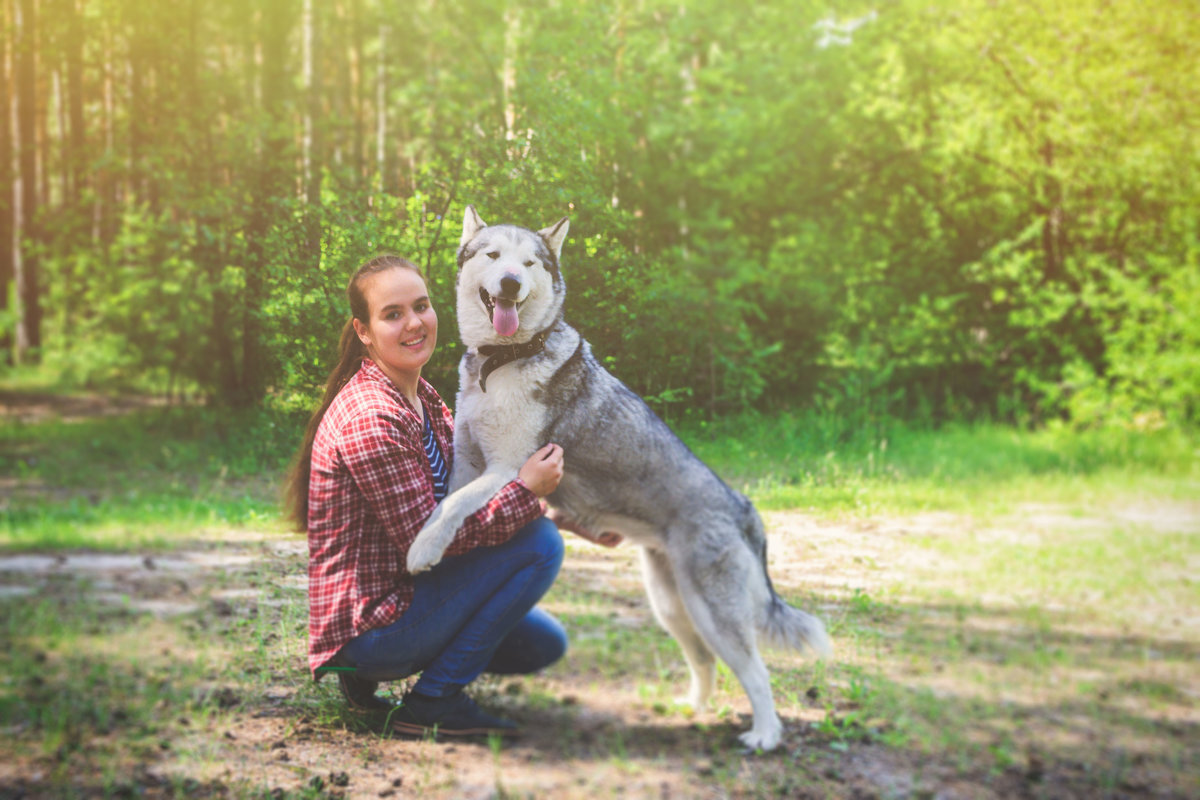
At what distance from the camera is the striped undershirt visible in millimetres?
2467

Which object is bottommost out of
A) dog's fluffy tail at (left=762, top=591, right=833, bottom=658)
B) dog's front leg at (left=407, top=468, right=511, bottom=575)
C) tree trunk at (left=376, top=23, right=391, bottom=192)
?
dog's fluffy tail at (left=762, top=591, right=833, bottom=658)

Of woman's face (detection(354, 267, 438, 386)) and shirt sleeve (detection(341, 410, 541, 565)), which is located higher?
woman's face (detection(354, 267, 438, 386))

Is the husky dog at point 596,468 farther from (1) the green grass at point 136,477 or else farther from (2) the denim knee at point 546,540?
(1) the green grass at point 136,477

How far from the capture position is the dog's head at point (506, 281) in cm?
221

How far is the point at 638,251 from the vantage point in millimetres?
3172

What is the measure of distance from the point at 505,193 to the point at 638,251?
764 mm

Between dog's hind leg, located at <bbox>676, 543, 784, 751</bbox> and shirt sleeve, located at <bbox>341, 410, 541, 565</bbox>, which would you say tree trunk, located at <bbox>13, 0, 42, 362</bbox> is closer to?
shirt sleeve, located at <bbox>341, 410, 541, 565</bbox>

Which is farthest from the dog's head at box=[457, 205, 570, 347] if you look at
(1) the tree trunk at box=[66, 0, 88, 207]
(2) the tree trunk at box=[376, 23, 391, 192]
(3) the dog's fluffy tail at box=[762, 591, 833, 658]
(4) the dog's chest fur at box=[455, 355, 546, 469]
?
(2) the tree trunk at box=[376, 23, 391, 192]

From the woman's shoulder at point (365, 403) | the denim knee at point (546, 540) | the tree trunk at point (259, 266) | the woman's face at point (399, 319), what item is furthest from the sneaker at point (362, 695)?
the tree trunk at point (259, 266)

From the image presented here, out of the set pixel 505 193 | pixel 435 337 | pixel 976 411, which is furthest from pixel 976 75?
pixel 435 337

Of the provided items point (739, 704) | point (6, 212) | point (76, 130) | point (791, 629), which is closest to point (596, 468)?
point (791, 629)

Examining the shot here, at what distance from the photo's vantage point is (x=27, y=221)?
6789 millimetres

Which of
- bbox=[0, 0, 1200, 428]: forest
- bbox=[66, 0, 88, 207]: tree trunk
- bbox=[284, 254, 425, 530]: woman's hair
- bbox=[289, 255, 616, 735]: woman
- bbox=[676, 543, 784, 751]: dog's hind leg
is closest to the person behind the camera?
bbox=[289, 255, 616, 735]: woman

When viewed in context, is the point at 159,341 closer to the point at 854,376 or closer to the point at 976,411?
the point at 854,376
